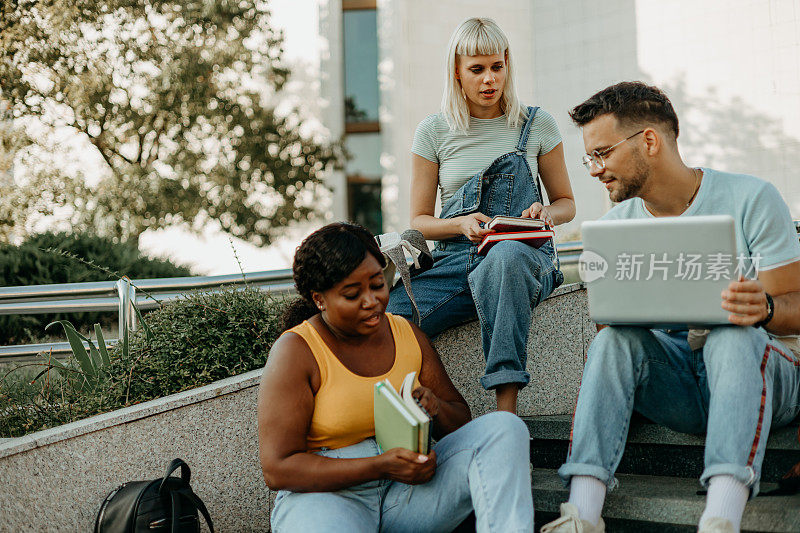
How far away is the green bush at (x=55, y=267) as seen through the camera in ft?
24.8

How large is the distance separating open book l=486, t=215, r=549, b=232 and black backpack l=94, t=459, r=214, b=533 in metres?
1.61

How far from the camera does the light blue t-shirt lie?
2959 mm

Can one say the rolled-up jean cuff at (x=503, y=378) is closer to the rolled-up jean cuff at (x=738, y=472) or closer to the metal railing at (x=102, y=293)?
the rolled-up jean cuff at (x=738, y=472)

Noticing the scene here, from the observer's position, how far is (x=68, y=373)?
168 inches

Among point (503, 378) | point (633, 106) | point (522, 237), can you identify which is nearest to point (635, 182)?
point (633, 106)

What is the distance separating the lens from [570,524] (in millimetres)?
2678

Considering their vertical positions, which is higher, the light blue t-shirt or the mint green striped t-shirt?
the mint green striped t-shirt

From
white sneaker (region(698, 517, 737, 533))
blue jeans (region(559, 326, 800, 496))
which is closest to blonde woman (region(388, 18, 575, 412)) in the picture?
blue jeans (region(559, 326, 800, 496))

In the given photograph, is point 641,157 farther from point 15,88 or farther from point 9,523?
point 15,88

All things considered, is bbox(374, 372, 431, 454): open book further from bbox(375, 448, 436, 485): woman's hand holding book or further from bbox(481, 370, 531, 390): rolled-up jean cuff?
bbox(481, 370, 531, 390): rolled-up jean cuff

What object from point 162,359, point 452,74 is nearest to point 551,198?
point 452,74

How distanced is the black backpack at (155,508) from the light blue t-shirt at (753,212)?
219 centimetres

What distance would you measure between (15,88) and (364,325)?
11506 millimetres

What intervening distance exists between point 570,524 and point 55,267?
6.50 m
